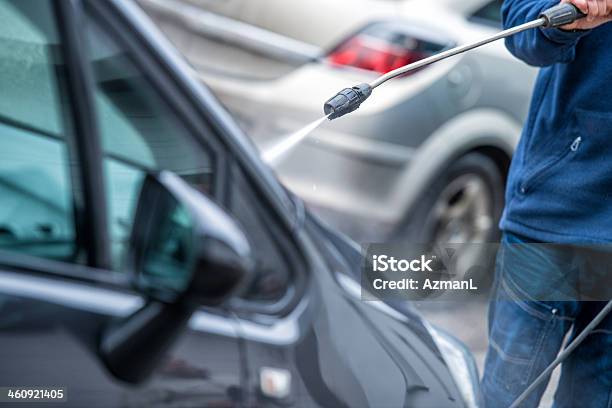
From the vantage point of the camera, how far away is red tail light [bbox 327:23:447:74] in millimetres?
3498

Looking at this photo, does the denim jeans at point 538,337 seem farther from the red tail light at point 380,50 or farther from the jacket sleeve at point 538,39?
the red tail light at point 380,50

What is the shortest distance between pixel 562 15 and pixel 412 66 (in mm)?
336

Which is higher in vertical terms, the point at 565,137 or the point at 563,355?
the point at 565,137

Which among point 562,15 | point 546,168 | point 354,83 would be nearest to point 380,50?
point 354,83

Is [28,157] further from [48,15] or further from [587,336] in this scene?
[587,336]

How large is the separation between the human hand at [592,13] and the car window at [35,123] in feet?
2.83

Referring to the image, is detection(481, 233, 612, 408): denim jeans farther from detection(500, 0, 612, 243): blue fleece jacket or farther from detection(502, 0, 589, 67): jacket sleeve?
detection(502, 0, 589, 67): jacket sleeve

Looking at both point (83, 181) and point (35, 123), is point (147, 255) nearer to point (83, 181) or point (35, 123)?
point (83, 181)

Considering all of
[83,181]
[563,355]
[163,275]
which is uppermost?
[83,181]

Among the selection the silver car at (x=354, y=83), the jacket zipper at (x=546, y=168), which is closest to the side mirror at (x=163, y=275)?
the jacket zipper at (x=546, y=168)

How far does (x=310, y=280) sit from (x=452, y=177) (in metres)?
2.22

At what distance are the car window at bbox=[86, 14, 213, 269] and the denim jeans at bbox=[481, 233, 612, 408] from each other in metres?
0.74

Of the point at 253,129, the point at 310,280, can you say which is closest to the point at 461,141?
the point at 253,129

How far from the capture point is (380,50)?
351 cm
